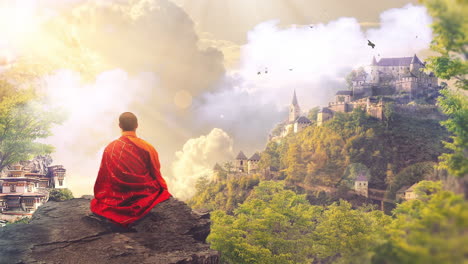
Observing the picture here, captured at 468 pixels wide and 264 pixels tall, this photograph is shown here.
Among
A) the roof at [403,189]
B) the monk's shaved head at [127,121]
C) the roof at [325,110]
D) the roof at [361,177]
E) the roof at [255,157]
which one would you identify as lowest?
the roof at [403,189]

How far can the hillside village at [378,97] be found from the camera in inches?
1102

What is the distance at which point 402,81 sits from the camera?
2977cm

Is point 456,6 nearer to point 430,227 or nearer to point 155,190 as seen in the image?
point 430,227

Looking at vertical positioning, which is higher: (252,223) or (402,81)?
(402,81)

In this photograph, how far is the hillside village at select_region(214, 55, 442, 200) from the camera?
28.0m

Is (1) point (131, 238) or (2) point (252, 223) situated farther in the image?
(2) point (252, 223)

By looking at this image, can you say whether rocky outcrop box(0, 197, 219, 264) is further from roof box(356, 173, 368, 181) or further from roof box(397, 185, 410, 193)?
roof box(356, 173, 368, 181)

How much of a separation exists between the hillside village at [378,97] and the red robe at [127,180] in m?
18.2

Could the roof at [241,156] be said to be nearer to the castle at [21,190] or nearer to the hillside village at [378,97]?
the hillside village at [378,97]

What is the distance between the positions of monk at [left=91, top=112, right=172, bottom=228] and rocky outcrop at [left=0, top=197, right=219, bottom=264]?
353 mm

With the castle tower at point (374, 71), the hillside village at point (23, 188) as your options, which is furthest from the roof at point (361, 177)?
the hillside village at point (23, 188)

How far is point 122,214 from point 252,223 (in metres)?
7.05

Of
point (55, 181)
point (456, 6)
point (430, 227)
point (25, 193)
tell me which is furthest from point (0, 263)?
point (55, 181)

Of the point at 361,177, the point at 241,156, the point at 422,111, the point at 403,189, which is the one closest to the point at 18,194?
the point at 241,156
